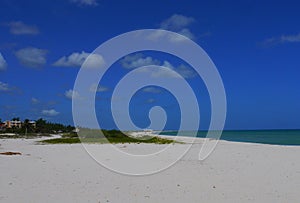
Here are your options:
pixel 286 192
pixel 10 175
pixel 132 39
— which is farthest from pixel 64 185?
pixel 132 39

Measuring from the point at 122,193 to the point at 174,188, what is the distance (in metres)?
1.43

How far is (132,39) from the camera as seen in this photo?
16016 millimetres

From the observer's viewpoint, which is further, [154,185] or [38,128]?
[38,128]

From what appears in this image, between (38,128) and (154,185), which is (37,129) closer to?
(38,128)

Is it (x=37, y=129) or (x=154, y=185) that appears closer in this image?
(x=154, y=185)

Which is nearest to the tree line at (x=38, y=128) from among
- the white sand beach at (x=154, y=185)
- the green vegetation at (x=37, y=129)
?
the green vegetation at (x=37, y=129)

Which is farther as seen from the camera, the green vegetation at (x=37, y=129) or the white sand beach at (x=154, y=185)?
the green vegetation at (x=37, y=129)

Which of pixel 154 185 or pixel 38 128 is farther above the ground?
pixel 38 128

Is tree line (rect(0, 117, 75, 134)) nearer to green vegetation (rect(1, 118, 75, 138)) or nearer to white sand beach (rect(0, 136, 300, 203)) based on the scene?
green vegetation (rect(1, 118, 75, 138))

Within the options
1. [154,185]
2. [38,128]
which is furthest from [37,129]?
[154,185]

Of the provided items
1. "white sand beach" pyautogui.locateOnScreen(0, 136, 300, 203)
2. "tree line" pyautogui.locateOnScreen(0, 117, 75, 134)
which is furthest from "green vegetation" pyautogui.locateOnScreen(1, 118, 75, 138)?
"white sand beach" pyautogui.locateOnScreen(0, 136, 300, 203)

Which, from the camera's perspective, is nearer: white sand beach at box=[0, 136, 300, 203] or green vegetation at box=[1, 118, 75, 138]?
white sand beach at box=[0, 136, 300, 203]

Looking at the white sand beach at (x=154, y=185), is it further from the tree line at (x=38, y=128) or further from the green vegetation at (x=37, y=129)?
the tree line at (x=38, y=128)

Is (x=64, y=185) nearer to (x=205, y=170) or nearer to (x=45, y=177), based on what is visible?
(x=45, y=177)
